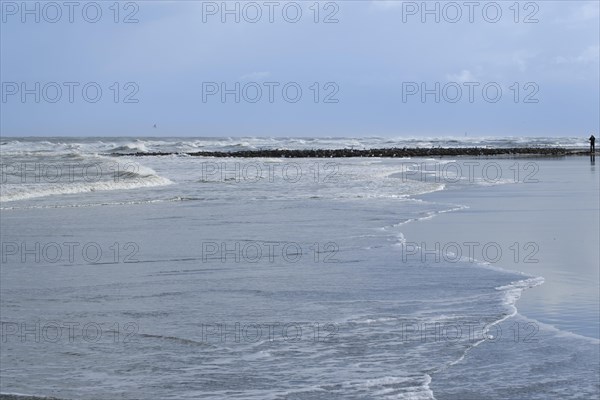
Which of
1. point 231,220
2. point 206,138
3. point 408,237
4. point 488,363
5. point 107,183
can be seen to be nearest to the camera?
point 488,363

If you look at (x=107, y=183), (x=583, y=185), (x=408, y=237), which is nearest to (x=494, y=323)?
(x=408, y=237)

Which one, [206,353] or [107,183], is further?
[107,183]

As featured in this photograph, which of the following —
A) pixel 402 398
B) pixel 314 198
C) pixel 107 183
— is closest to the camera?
pixel 402 398

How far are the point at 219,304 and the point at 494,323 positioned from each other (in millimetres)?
2333

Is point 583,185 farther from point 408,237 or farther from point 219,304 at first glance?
point 219,304

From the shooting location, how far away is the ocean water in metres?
5.17

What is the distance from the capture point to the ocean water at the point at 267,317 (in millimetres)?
5168

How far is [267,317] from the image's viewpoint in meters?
6.98

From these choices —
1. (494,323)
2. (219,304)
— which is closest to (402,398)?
(494,323)

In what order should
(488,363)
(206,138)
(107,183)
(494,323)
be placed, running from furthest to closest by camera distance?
(206,138), (107,183), (494,323), (488,363)

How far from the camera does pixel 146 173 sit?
30.1 m

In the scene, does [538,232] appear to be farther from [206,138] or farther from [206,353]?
[206,138]

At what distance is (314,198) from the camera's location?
68.1 ft

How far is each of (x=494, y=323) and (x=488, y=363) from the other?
118 cm
